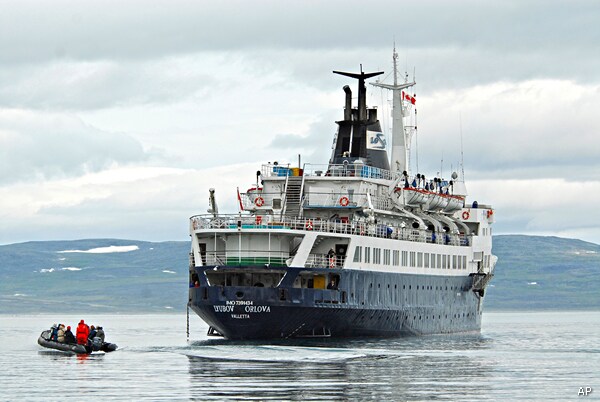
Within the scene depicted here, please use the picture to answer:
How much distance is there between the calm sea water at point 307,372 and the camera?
179 feet

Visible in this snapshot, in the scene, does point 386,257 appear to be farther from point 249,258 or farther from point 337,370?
point 337,370

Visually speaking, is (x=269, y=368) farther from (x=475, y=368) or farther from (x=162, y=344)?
(x=162, y=344)

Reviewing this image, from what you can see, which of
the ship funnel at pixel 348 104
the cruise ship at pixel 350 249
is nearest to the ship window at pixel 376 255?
the cruise ship at pixel 350 249

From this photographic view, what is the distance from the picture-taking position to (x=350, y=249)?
8325 centimetres

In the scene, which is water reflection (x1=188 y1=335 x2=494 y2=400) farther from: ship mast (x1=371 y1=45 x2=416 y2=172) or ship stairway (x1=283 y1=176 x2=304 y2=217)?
A: ship mast (x1=371 y1=45 x2=416 y2=172)

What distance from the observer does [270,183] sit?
92375 millimetres

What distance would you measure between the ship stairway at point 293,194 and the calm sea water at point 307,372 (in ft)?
34.0

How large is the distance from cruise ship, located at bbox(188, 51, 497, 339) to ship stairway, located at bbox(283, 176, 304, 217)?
9 cm

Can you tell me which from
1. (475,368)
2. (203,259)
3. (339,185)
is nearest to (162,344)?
(203,259)

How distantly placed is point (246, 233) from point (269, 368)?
1853 centimetres

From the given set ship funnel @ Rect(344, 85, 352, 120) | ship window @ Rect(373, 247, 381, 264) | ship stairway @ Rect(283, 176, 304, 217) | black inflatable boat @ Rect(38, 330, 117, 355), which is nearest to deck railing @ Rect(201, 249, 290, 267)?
ship window @ Rect(373, 247, 381, 264)

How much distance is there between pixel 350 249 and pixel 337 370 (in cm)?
1963

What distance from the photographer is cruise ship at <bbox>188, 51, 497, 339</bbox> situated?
80438 mm

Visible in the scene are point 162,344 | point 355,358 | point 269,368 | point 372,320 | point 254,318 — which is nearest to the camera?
point 269,368
